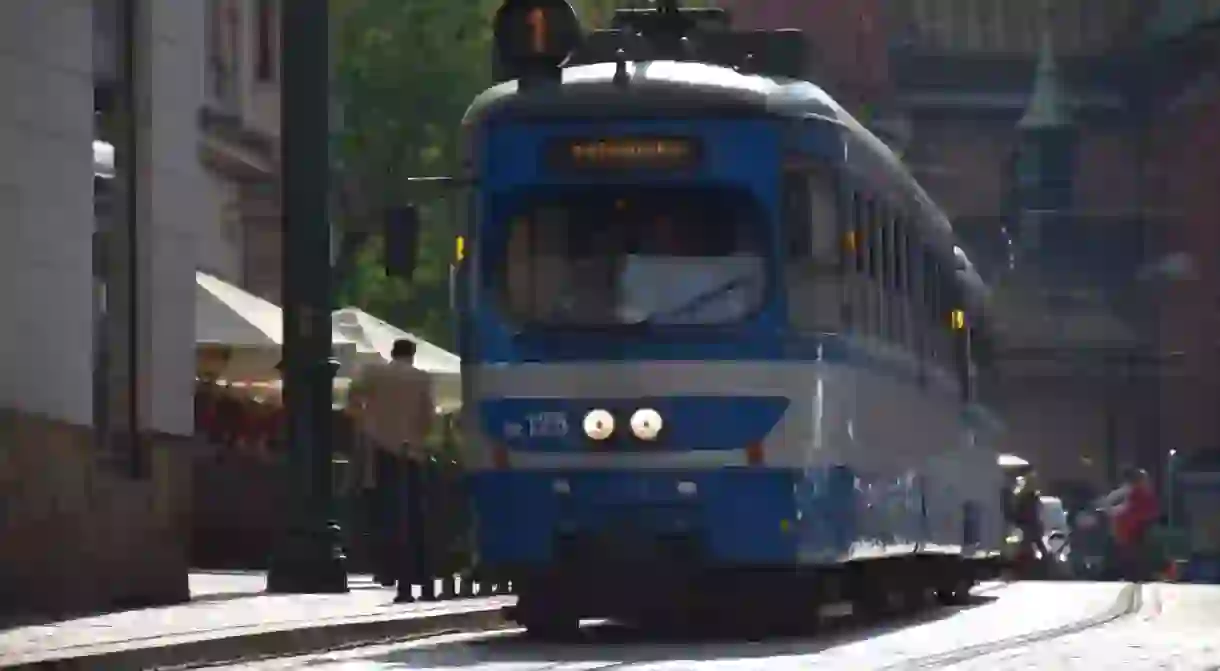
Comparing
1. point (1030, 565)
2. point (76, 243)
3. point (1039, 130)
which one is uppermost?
point (1039, 130)

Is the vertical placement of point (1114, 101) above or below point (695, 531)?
above

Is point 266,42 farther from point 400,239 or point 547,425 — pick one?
point 547,425

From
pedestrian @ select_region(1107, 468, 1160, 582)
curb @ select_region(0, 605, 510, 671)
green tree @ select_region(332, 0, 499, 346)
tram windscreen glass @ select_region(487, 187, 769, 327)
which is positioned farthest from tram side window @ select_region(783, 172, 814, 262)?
green tree @ select_region(332, 0, 499, 346)

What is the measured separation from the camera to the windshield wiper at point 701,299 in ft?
57.9

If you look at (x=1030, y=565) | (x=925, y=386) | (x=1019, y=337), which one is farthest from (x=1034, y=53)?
(x=925, y=386)

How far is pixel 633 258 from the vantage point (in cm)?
1769

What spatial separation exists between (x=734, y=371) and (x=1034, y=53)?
218 ft

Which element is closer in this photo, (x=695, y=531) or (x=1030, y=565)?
(x=695, y=531)

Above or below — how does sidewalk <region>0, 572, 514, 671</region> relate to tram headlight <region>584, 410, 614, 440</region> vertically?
below

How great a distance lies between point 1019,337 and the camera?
260 feet

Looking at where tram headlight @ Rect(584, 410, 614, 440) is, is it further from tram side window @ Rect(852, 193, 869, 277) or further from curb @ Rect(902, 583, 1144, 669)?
curb @ Rect(902, 583, 1144, 669)

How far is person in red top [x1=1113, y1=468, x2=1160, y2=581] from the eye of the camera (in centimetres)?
4619

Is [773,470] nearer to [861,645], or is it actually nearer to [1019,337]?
[861,645]

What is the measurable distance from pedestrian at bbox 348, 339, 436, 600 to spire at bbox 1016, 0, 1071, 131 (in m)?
61.1
